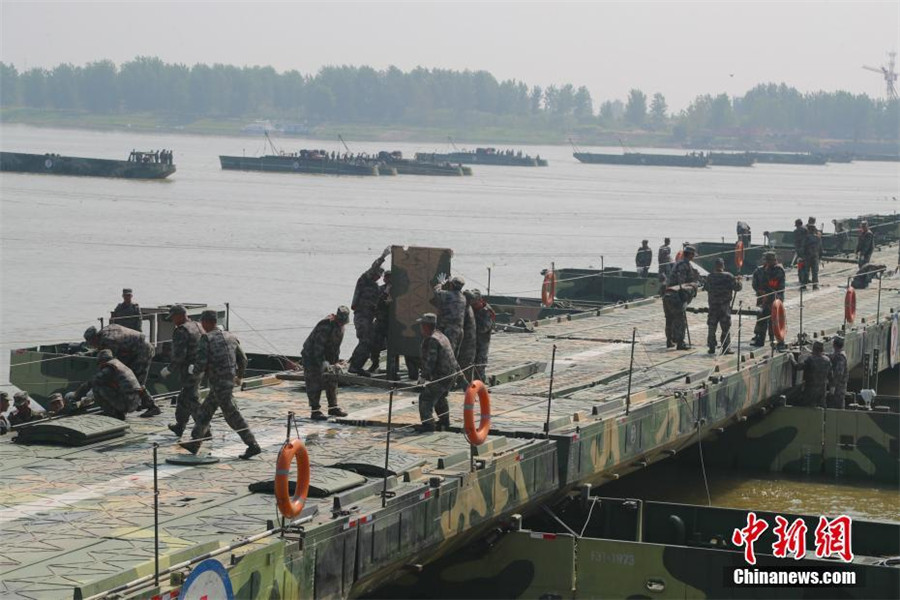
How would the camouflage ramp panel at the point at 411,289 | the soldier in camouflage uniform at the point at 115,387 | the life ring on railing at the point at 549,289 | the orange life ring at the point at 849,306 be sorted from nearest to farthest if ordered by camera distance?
the soldier in camouflage uniform at the point at 115,387, the camouflage ramp panel at the point at 411,289, the orange life ring at the point at 849,306, the life ring on railing at the point at 549,289

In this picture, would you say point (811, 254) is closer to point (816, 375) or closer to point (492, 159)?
point (816, 375)

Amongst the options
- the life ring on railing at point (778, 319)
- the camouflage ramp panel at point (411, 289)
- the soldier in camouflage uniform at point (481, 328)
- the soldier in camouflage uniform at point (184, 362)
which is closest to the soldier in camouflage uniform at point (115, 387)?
the soldier in camouflage uniform at point (184, 362)

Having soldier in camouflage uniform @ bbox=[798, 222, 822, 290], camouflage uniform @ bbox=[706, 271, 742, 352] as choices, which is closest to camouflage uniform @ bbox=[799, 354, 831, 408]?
camouflage uniform @ bbox=[706, 271, 742, 352]

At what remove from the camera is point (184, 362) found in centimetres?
1758

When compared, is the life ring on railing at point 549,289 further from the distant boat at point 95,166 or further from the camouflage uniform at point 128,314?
the distant boat at point 95,166

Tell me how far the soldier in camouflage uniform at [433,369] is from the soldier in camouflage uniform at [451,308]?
202 cm

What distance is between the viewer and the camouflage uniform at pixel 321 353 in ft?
60.8

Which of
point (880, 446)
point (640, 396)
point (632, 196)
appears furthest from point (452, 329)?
point (632, 196)

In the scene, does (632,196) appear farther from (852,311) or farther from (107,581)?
(107,581)

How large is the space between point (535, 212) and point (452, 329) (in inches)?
3163

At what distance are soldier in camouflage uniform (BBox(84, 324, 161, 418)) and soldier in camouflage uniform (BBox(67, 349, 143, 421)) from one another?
2.87 ft

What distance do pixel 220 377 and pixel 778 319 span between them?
1250cm

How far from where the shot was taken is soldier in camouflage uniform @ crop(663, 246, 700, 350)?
25906mm

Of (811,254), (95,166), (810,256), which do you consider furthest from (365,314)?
(95,166)
